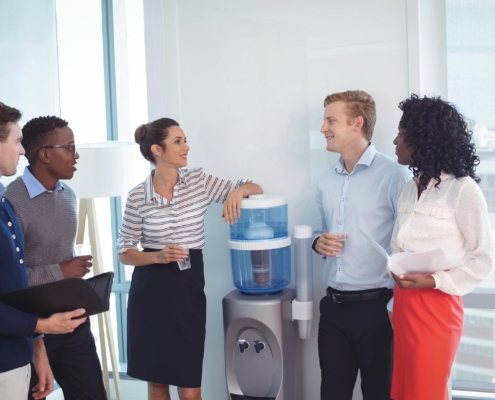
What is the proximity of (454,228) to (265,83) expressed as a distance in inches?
55.0

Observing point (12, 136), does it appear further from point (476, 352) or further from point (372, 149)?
point (476, 352)

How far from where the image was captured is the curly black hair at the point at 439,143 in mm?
2158

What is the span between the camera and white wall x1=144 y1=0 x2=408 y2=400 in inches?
114

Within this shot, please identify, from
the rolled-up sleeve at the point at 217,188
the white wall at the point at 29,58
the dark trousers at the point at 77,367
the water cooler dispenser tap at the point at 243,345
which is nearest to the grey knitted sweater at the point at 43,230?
the dark trousers at the point at 77,367

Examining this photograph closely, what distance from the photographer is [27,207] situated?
243cm

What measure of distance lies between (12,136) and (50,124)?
617 millimetres

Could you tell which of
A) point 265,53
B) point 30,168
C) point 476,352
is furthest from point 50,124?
point 476,352

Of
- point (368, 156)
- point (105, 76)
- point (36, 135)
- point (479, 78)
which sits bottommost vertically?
point (368, 156)

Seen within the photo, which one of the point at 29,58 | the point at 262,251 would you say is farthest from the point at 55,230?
the point at 29,58

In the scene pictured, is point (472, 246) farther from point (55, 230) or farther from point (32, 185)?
point (32, 185)

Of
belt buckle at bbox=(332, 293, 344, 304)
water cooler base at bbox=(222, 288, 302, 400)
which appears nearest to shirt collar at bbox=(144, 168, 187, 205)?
water cooler base at bbox=(222, 288, 302, 400)

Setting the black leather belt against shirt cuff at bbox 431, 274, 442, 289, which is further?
the black leather belt

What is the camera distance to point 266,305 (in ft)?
9.34

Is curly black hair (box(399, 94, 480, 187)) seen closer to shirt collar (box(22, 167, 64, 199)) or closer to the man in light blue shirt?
the man in light blue shirt
